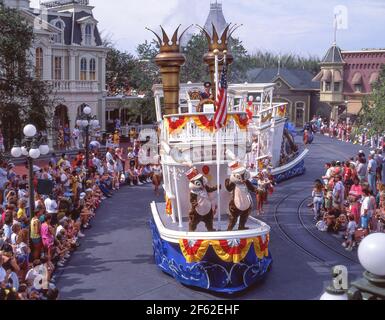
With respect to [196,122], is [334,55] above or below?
above

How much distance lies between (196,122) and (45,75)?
23.7 m

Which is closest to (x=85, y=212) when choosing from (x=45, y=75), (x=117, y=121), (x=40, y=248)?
→ (x=40, y=248)

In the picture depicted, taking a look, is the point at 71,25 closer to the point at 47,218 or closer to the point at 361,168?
the point at 361,168

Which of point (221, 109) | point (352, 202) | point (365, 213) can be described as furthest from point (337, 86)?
point (221, 109)

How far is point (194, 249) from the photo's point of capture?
10242 millimetres

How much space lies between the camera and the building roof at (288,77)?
5200 centimetres

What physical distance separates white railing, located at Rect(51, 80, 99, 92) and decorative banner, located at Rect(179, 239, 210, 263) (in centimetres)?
2355

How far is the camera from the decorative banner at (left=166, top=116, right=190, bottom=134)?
35.8ft

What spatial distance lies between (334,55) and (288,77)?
611cm

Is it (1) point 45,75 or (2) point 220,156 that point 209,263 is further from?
(1) point 45,75

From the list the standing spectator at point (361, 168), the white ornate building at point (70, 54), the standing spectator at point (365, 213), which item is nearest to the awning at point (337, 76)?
the white ornate building at point (70, 54)
